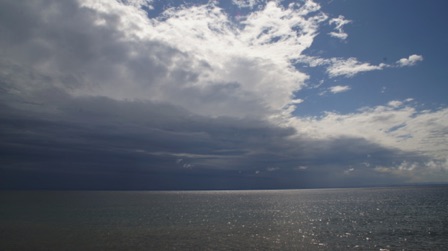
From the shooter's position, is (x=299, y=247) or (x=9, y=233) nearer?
(x=299, y=247)

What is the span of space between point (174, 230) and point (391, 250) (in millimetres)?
41669

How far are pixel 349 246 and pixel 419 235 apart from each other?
Answer: 18.4 metres

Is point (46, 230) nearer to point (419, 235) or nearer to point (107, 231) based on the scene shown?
point (107, 231)

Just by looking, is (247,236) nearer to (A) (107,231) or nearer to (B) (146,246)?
(B) (146,246)

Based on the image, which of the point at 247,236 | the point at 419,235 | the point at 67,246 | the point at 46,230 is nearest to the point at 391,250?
the point at 419,235

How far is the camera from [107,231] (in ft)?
212

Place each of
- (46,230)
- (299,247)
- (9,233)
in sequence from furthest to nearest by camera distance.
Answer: (46,230), (9,233), (299,247)

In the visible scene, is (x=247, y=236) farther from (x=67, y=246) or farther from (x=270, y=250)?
(x=67, y=246)

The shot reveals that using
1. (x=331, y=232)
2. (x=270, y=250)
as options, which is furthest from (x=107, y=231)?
(x=331, y=232)

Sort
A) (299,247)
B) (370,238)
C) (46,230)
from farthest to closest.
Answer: (46,230) → (370,238) → (299,247)

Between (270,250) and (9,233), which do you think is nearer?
(270,250)

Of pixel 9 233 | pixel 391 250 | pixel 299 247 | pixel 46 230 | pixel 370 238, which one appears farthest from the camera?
pixel 46 230

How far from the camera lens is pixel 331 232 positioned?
2530 inches

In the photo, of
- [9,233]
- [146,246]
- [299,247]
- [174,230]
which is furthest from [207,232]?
[9,233]
